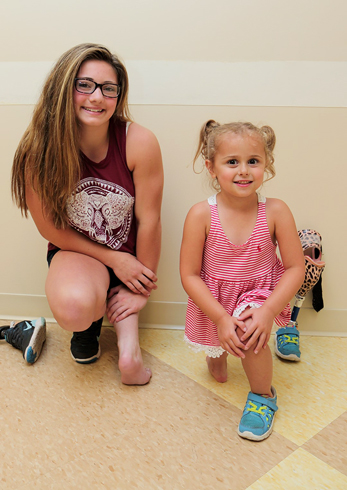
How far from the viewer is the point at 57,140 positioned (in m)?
1.15

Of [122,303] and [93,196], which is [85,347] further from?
[93,196]

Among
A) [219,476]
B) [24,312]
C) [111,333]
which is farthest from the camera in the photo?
[24,312]

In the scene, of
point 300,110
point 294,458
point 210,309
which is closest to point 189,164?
point 300,110

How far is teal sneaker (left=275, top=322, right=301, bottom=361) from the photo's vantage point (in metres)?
1.35

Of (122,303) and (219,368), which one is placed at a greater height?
(122,303)

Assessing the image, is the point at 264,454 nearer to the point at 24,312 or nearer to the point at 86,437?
the point at 86,437

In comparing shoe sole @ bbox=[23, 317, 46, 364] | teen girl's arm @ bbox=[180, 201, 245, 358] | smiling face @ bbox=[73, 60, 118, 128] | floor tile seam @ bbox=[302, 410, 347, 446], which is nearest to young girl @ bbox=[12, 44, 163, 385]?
smiling face @ bbox=[73, 60, 118, 128]

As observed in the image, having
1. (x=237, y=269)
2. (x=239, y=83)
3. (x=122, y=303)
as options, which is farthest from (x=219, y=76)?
(x=122, y=303)

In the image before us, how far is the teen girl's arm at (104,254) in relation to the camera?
129 cm

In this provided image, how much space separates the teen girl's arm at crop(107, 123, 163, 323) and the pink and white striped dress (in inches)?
9.1

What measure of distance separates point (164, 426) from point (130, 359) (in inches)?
8.3

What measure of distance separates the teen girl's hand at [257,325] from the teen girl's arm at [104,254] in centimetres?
40

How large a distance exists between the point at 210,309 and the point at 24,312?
87 centimetres

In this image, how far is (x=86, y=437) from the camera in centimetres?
104
